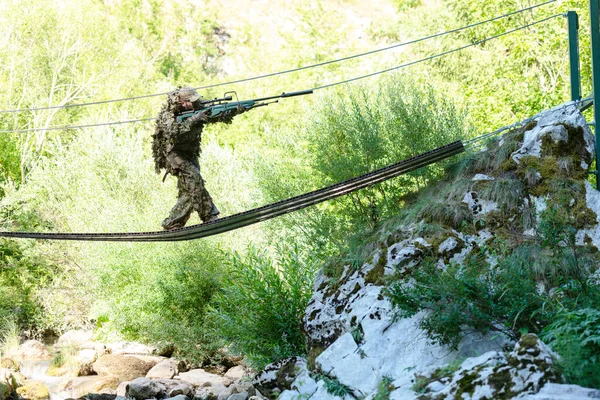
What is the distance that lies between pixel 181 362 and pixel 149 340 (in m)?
1.53

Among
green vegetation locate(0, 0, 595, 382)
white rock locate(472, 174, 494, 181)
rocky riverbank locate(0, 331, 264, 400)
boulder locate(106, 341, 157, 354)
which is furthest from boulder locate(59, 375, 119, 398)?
white rock locate(472, 174, 494, 181)

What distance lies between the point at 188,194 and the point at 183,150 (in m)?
0.49

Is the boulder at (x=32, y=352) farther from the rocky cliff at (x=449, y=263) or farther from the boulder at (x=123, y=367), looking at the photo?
the rocky cliff at (x=449, y=263)

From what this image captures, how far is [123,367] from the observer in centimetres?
1570

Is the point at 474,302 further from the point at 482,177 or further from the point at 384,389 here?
the point at 482,177

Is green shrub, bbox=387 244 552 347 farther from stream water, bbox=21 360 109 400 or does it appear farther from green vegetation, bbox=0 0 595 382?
stream water, bbox=21 360 109 400

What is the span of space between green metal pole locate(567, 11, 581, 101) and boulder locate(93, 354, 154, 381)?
9.99m

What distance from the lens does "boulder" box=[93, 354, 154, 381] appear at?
1552cm

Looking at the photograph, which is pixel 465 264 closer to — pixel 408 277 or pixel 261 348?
pixel 408 277

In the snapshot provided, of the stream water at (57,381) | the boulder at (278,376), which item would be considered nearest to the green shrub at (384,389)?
the boulder at (278,376)

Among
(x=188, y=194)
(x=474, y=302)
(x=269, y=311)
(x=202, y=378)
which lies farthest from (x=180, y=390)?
(x=474, y=302)

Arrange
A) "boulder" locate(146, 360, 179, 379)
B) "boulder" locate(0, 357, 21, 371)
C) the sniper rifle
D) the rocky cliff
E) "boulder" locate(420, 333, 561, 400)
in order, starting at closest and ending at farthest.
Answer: "boulder" locate(420, 333, 561, 400) → the rocky cliff → the sniper rifle → "boulder" locate(146, 360, 179, 379) → "boulder" locate(0, 357, 21, 371)

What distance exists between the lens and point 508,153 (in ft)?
28.0

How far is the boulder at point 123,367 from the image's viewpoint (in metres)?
15.5
